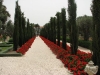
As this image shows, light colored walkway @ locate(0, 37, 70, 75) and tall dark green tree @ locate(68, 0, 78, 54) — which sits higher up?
tall dark green tree @ locate(68, 0, 78, 54)

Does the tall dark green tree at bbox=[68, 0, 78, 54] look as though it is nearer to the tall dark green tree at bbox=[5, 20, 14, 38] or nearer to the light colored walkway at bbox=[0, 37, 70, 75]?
the light colored walkway at bbox=[0, 37, 70, 75]

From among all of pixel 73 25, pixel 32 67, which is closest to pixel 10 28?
pixel 73 25

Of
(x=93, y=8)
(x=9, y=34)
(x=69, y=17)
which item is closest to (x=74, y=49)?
(x=69, y=17)

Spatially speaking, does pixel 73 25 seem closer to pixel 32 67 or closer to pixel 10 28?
pixel 32 67

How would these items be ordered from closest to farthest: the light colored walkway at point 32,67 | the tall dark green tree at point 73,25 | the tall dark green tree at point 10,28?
A: the light colored walkway at point 32,67, the tall dark green tree at point 73,25, the tall dark green tree at point 10,28

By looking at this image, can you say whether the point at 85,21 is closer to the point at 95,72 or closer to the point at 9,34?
the point at 95,72

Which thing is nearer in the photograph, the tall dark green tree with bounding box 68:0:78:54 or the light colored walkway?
the light colored walkway

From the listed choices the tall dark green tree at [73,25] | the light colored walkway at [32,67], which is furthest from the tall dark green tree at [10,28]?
the light colored walkway at [32,67]

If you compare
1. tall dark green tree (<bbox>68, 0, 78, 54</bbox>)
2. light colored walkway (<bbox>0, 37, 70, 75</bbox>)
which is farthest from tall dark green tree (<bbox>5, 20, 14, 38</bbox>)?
light colored walkway (<bbox>0, 37, 70, 75</bbox>)

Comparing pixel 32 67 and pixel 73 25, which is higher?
pixel 73 25

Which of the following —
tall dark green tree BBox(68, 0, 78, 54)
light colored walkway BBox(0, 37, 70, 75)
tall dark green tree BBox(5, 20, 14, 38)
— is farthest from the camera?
tall dark green tree BBox(5, 20, 14, 38)

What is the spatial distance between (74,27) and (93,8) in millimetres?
5560

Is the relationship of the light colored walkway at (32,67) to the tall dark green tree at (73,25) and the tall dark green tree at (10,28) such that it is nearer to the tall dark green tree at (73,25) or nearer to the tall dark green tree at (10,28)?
the tall dark green tree at (73,25)

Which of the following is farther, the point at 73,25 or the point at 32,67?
the point at 73,25
